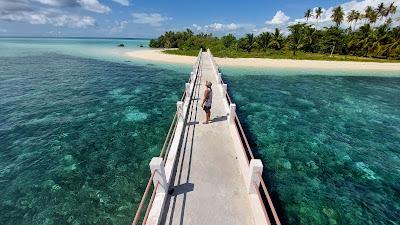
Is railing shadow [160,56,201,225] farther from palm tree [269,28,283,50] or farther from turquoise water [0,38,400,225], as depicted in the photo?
palm tree [269,28,283,50]

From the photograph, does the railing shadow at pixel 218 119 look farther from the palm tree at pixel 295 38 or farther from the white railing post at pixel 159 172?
the palm tree at pixel 295 38

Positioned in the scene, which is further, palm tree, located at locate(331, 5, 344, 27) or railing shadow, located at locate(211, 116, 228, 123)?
palm tree, located at locate(331, 5, 344, 27)

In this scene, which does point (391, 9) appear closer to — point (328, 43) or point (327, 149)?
point (328, 43)

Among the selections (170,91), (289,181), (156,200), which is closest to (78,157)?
(156,200)

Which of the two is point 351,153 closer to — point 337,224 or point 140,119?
point 337,224

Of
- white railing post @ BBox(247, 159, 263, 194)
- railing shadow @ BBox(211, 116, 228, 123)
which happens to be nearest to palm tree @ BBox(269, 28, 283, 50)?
railing shadow @ BBox(211, 116, 228, 123)

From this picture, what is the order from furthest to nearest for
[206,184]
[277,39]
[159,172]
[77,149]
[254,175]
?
[277,39] → [77,149] → [206,184] → [254,175] → [159,172]

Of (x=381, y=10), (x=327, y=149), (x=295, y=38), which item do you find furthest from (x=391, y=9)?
(x=327, y=149)
